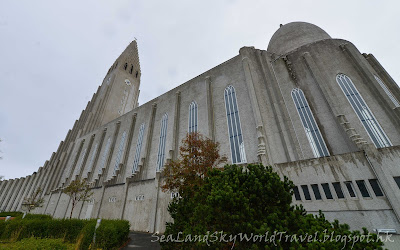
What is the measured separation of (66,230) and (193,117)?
1604 cm

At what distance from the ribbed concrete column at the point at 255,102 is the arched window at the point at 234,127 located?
231 centimetres

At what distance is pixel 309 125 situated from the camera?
16.0m

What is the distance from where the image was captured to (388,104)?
46.2ft

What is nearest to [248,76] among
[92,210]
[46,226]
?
[46,226]

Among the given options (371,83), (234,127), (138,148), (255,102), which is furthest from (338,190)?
(138,148)

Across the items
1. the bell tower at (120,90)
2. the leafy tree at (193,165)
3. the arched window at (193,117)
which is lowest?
the leafy tree at (193,165)

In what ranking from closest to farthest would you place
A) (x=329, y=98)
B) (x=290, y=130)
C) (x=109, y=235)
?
(x=109, y=235) < (x=329, y=98) < (x=290, y=130)

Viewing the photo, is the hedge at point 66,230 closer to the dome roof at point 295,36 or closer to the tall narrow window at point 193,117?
the tall narrow window at point 193,117

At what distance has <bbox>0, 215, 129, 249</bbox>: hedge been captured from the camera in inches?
363

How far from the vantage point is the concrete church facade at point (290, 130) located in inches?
416

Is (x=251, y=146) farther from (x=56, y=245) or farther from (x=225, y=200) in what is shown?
(x=56, y=245)

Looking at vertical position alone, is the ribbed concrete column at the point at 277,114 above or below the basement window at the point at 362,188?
above

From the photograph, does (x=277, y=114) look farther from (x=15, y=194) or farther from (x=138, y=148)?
(x=15, y=194)

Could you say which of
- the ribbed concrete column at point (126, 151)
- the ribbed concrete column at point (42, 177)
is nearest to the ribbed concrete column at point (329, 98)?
the ribbed concrete column at point (126, 151)
